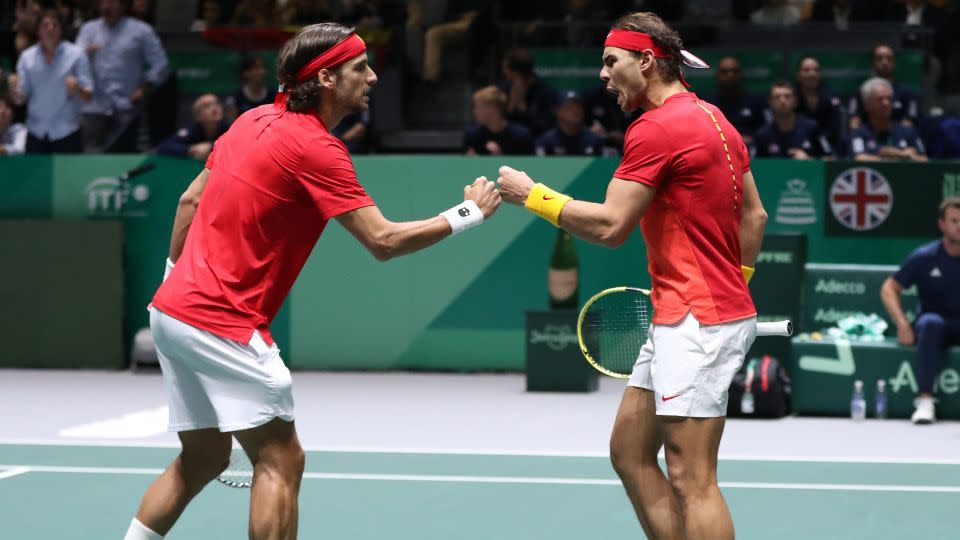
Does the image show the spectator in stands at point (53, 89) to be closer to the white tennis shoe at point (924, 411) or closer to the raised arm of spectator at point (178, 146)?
the raised arm of spectator at point (178, 146)

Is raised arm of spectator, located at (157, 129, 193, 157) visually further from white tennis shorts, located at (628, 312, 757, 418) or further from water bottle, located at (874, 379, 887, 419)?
white tennis shorts, located at (628, 312, 757, 418)

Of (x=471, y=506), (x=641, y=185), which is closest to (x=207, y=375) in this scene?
(x=641, y=185)

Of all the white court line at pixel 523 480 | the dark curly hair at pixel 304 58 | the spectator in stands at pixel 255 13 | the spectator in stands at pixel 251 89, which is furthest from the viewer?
Result: the spectator in stands at pixel 255 13

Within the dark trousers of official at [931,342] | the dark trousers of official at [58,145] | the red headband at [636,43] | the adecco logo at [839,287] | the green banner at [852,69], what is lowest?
the dark trousers of official at [931,342]

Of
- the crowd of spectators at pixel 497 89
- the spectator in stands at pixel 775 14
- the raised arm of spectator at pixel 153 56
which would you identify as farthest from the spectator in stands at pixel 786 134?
the raised arm of spectator at pixel 153 56

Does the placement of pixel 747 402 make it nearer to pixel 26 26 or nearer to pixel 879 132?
pixel 879 132

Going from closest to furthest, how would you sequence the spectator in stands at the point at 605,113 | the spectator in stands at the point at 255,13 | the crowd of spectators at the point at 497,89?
the crowd of spectators at the point at 497,89 → the spectator in stands at the point at 605,113 → the spectator in stands at the point at 255,13

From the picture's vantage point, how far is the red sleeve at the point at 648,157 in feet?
16.7

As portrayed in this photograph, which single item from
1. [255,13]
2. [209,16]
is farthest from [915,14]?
[209,16]

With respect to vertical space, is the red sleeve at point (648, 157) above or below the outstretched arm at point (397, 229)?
above

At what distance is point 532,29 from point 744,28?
6.76 ft

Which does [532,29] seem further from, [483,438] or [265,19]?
[483,438]

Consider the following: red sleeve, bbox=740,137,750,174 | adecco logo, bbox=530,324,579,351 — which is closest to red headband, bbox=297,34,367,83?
red sleeve, bbox=740,137,750,174

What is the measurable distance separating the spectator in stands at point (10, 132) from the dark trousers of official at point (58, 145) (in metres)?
0.22
